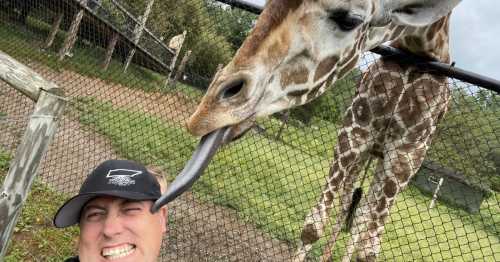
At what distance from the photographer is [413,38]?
2.52m

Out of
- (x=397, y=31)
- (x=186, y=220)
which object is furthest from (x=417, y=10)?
(x=186, y=220)

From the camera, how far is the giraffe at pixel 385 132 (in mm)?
2717

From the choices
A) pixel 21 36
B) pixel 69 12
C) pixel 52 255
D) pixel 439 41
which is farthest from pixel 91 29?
pixel 439 41

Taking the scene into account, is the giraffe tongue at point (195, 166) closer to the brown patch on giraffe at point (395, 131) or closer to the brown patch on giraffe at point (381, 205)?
the brown patch on giraffe at point (395, 131)

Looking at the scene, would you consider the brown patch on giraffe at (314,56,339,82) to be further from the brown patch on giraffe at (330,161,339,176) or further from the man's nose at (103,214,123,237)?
the brown patch on giraffe at (330,161,339,176)

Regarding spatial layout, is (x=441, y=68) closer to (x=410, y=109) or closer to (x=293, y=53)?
(x=410, y=109)

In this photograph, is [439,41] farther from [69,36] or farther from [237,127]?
[69,36]

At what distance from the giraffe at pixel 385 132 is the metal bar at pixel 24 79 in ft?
6.21

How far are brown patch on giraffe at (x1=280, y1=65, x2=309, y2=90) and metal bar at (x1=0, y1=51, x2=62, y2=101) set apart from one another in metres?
0.91

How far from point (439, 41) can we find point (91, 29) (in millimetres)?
11192

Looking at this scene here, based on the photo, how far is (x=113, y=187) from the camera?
151 centimetres

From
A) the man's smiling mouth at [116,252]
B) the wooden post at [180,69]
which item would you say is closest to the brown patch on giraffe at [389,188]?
the man's smiling mouth at [116,252]

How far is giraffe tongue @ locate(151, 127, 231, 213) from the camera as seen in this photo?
4.74 ft

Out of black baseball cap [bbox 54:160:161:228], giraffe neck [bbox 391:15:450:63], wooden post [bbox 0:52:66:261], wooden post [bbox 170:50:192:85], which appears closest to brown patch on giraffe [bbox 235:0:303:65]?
black baseball cap [bbox 54:160:161:228]
